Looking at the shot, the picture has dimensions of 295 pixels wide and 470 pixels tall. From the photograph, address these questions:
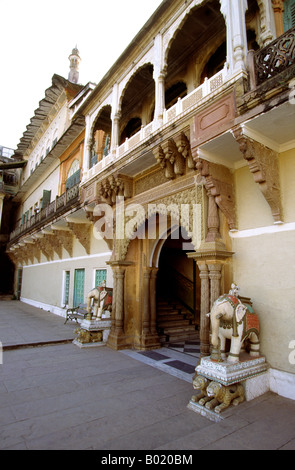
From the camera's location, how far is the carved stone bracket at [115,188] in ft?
23.3

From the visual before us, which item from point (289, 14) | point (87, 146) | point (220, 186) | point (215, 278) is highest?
point (289, 14)

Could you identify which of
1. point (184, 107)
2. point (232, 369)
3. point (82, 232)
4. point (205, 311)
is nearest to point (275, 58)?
point (184, 107)

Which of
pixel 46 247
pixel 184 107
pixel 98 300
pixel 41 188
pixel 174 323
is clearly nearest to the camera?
pixel 184 107

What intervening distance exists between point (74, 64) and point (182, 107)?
21283 mm

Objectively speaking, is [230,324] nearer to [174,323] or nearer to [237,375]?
[237,375]

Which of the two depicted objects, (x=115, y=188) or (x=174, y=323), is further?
(x=174, y=323)

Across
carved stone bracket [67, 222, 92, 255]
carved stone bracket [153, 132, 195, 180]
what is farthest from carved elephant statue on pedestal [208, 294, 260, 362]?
carved stone bracket [67, 222, 92, 255]

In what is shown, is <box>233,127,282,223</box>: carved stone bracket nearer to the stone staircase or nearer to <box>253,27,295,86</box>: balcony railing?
<box>253,27,295,86</box>: balcony railing

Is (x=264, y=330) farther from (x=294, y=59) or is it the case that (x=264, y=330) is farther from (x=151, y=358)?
(x=294, y=59)

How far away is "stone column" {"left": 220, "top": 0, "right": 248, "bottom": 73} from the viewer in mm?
4211

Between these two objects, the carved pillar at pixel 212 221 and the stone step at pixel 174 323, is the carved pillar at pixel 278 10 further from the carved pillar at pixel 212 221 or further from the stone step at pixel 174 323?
the stone step at pixel 174 323

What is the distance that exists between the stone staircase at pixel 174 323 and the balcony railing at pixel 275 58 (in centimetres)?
649

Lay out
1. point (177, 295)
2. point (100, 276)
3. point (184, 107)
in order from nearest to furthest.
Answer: point (184, 107) → point (100, 276) → point (177, 295)

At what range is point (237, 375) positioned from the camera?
359cm
